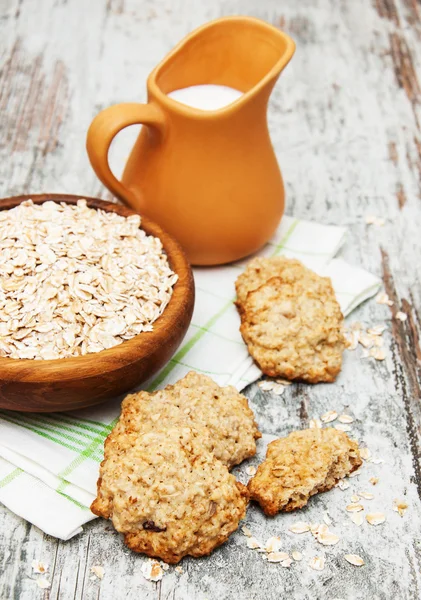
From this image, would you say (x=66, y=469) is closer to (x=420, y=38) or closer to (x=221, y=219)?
(x=221, y=219)

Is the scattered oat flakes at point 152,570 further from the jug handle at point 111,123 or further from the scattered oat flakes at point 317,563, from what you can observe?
the jug handle at point 111,123

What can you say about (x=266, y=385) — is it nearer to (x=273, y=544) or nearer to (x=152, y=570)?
(x=273, y=544)

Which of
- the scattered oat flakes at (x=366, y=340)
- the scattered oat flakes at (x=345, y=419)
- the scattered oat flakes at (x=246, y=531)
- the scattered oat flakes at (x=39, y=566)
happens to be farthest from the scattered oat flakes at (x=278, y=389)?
the scattered oat flakes at (x=39, y=566)

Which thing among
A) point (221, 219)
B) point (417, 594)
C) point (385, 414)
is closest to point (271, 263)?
point (221, 219)

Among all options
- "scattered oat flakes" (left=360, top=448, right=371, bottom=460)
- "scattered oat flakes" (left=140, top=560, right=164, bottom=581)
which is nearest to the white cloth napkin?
"scattered oat flakes" (left=140, top=560, right=164, bottom=581)

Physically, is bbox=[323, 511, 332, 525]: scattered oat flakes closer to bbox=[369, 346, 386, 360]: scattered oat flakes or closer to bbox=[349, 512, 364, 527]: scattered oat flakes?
bbox=[349, 512, 364, 527]: scattered oat flakes

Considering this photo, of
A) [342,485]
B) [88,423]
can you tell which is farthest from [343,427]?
[88,423]
